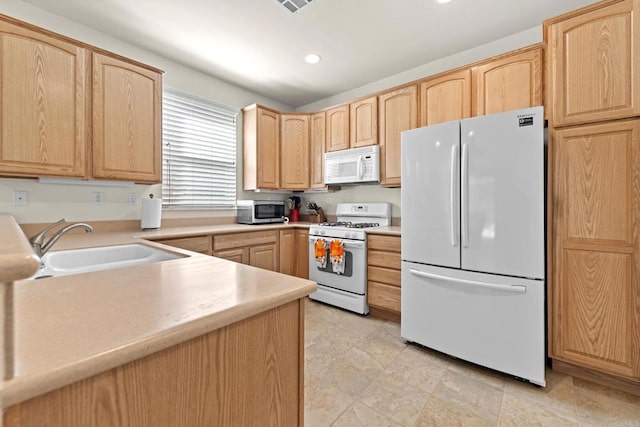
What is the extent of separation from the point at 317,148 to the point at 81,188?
252 centimetres

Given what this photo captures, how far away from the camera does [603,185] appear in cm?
174

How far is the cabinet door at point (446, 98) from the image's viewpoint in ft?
8.49

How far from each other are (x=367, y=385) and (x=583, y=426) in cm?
111

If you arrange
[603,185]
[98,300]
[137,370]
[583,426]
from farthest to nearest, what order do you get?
[603,185], [583,426], [98,300], [137,370]

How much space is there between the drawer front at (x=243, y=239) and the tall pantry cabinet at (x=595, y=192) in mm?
2556

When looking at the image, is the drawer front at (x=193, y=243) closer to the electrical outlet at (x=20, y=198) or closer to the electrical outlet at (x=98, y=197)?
the electrical outlet at (x=98, y=197)

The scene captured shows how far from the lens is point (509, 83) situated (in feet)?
7.71

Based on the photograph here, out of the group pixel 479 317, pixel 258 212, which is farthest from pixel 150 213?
pixel 479 317

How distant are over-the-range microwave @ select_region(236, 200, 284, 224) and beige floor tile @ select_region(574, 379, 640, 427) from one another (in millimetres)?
3104

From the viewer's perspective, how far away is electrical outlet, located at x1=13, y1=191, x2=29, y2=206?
84.2 inches

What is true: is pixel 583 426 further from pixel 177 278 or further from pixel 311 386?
pixel 177 278

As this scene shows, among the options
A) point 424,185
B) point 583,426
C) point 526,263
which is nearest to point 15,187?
point 424,185

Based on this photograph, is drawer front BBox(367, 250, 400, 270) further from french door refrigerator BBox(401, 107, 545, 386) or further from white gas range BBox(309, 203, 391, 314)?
french door refrigerator BBox(401, 107, 545, 386)

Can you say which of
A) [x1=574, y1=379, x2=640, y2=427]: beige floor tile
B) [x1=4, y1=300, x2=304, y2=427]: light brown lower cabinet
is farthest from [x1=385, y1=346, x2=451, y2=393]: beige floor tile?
[x1=4, y1=300, x2=304, y2=427]: light brown lower cabinet
